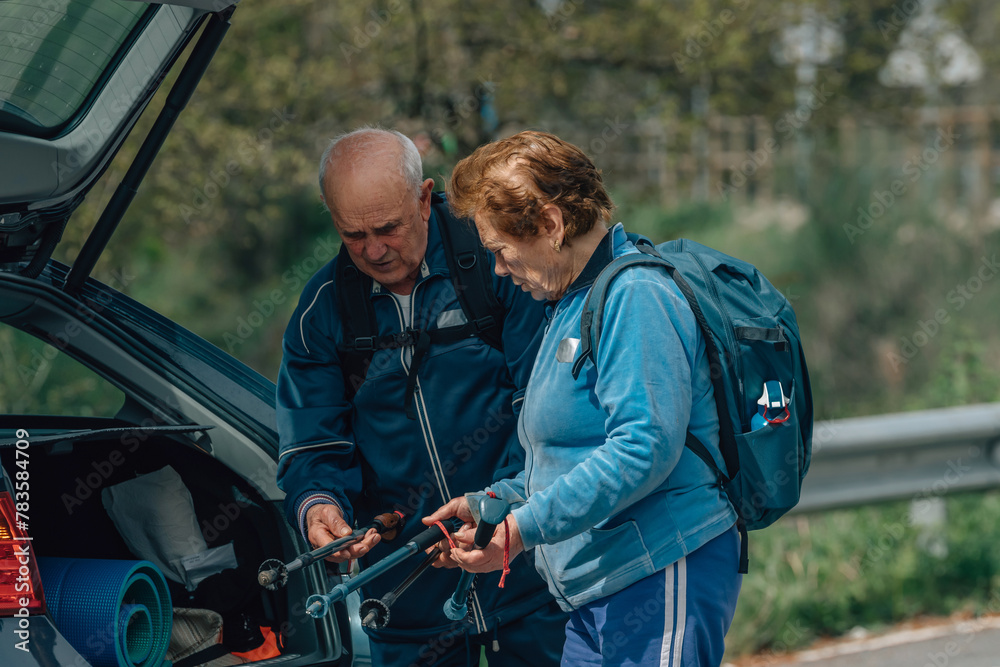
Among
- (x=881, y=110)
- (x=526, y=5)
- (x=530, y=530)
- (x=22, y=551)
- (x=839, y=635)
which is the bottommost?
(x=839, y=635)

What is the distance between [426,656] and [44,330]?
1.27m

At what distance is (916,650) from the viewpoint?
4.13m

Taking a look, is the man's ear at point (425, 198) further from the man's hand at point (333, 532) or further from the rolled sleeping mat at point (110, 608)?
the rolled sleeping mat at point (110, 608)

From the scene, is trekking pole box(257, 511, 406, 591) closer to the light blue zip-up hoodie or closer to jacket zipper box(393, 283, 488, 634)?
jacket zipper box(393, 283, 488, 634)

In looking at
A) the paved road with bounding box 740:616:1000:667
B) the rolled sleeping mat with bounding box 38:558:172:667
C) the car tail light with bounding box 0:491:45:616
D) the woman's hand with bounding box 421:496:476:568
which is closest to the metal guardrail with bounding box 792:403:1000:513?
the paved road with bounding box 740:616:1000:667

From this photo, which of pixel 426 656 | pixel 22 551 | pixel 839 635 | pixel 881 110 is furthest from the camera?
pixel 881 110

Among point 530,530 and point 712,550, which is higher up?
point 530,530

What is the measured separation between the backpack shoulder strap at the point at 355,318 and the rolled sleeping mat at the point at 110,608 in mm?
660

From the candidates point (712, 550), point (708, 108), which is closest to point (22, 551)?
point (712, 550)

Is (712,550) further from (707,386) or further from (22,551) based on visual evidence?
(22,551)

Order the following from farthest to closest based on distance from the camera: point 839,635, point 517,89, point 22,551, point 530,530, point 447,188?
point 517,89, point 839,635, point 447,188, point 22,551, point 530,530

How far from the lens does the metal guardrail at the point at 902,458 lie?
435 cm

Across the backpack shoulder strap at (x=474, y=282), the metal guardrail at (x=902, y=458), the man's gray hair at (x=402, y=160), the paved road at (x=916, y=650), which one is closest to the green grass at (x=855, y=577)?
the paved road at (x=916, y=650)

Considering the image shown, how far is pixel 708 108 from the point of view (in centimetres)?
711
